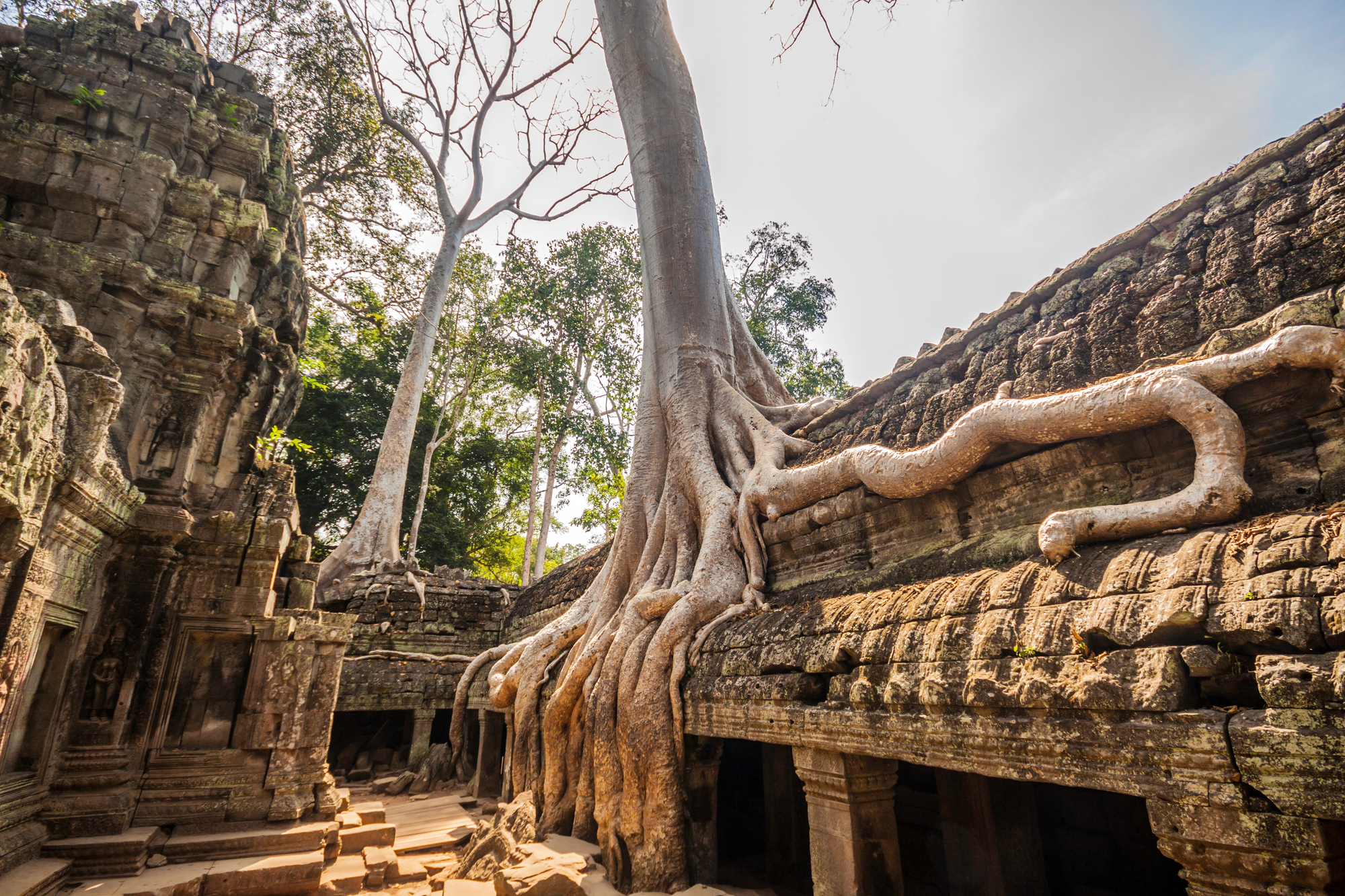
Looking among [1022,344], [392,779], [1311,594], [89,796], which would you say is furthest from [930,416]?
[392,779]

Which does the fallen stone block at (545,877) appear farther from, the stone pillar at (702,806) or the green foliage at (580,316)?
the green foliage at (580,316)

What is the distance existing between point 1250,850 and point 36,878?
5.29 metres

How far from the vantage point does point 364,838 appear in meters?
5.35

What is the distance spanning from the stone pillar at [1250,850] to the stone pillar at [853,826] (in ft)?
4.24

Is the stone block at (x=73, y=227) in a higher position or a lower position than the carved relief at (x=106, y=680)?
higher

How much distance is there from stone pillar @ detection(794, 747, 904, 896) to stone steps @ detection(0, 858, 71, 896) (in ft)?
12.8

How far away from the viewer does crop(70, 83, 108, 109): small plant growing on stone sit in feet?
17.8

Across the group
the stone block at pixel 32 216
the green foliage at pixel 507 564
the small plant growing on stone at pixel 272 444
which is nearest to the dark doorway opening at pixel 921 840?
the small plant growing on stone at pixel 272 444

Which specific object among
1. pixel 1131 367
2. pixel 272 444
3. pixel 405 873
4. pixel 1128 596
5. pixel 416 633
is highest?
pixel 272 444

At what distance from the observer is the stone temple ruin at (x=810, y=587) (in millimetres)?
1992

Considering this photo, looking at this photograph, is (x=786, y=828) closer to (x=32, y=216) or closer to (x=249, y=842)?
(x=249, y=842)

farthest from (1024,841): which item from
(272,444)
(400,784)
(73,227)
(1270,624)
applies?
(73,227)

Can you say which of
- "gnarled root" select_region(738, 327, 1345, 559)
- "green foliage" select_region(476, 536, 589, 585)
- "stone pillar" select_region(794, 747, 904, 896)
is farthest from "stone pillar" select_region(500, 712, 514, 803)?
"green foliage" select_region(476, 536, 589, 585)

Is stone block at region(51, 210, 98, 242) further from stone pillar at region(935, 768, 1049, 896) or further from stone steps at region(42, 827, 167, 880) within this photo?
stone pillar at region(935, 768, 1049, 896)
